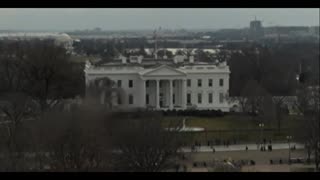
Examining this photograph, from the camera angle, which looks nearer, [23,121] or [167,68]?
[23,121]

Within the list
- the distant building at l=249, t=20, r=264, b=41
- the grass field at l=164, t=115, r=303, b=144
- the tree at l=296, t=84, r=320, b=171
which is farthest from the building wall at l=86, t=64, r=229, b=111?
the distant building at l=249, t=20, r=264, b=41

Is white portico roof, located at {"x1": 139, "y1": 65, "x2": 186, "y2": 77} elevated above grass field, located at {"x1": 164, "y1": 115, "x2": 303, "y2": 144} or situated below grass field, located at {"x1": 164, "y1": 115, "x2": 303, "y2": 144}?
above

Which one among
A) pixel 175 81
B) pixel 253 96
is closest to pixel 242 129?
pixel 253 96

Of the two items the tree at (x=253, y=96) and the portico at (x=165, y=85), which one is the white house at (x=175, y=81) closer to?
the portico at (x=165, y=85)

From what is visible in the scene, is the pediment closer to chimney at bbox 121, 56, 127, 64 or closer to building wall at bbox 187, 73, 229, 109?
building wall at bbox 187, 73, 229, 109

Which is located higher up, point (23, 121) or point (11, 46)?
point (11, 46)
